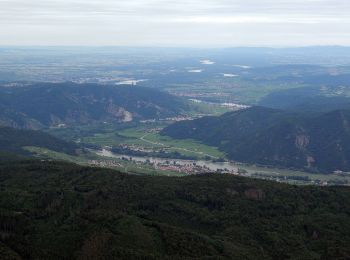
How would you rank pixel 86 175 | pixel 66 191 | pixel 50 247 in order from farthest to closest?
1. pixel 86 175
2. pixel 66 191
3. pixel 50 247

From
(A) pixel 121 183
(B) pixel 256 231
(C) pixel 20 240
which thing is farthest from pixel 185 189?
(C) pixel 20 240

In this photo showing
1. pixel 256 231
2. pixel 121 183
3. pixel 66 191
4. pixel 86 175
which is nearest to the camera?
pixel 256 231

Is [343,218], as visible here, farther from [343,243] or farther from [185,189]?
[185,189]

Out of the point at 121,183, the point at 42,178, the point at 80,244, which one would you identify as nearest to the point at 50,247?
the point at 80,244

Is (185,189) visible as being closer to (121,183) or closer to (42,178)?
(121,183)

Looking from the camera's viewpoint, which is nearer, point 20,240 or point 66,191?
point 20,240

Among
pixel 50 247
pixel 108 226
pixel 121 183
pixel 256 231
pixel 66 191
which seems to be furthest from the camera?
pixel 121 183
